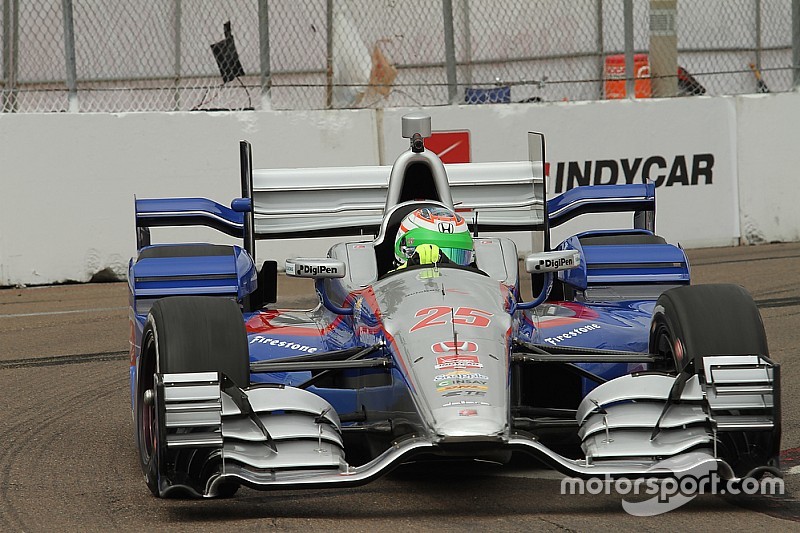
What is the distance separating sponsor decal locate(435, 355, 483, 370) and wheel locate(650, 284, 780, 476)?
815mm

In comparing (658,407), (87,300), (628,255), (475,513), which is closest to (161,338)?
(475,513)

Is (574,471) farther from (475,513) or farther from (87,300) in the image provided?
(87,300)

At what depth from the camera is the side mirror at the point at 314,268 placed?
5.85 metres

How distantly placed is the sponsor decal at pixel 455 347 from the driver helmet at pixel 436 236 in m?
1.04

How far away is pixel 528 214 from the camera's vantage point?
309 inches

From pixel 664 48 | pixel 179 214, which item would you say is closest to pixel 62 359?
pixel 179 214

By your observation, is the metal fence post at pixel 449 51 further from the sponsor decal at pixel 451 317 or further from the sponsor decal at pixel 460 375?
the sponsor decal at pixel 460 375

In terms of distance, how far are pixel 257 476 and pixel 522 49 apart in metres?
12.1

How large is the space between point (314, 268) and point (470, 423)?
1.46m

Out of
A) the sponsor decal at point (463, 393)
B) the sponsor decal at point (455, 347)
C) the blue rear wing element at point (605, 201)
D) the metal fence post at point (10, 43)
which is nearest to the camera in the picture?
the sponsor decal at point (463, 393)

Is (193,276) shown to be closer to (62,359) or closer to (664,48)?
(62,359)

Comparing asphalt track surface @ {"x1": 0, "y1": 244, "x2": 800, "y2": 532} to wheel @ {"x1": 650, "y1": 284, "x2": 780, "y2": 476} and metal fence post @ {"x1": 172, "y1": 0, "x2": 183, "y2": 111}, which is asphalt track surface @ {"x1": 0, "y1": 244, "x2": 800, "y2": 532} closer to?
wheel @ {"x1": 650, "y1": 284, "x2": 780, "y2": 476}

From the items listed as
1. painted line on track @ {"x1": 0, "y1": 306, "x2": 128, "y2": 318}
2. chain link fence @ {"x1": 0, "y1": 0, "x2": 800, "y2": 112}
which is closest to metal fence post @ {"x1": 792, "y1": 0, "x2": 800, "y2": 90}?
chain link fence @ {"x1": 0, "y1": 0, "x2": 800, "y2": 112}

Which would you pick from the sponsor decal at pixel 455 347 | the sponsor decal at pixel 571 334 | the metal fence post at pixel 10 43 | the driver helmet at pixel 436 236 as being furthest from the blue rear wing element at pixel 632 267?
the metal fence post at pixel 10 43
